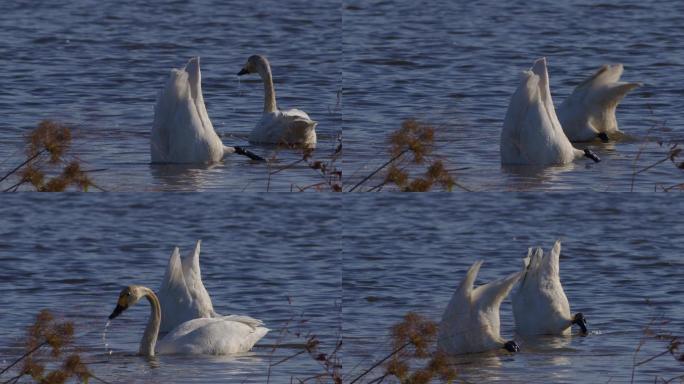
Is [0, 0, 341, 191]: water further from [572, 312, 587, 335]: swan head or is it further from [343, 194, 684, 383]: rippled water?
[572, 312, 587, 335]: swan head

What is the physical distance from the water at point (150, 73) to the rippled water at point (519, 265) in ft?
4.34

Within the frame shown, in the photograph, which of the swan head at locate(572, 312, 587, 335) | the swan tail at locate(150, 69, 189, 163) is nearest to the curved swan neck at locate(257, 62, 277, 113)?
the swan tail at locate(150, 69, 189, 163)

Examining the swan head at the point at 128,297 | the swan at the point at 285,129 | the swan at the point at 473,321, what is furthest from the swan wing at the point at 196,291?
the swan at the point at 473,321

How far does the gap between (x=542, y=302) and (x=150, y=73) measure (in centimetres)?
669

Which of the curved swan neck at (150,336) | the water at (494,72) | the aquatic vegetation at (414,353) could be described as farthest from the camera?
the water at (494,72)

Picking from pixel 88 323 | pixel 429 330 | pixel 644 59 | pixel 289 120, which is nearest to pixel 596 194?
pixel 644 59

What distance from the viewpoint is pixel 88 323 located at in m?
12.5

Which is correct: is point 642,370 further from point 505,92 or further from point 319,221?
point 319,221

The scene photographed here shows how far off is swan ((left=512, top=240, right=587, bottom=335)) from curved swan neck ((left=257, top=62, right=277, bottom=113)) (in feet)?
11.1

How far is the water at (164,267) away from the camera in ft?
37.3

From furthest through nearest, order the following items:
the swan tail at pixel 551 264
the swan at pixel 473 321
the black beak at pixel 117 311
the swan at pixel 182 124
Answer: the swan at pixel 182 124 < the swan tail at pixel 551 264 < the black beak at pixel 117 311 < the swan at pixel 473 321

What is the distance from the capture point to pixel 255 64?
1608cm

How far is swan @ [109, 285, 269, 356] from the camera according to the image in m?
11.6

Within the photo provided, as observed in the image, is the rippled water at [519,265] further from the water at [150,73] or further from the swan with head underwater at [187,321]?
the water at [150,73]
